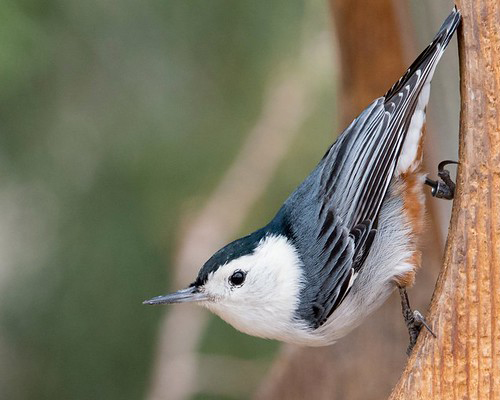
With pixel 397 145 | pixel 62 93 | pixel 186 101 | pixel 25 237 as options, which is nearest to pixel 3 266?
pixel 25 237

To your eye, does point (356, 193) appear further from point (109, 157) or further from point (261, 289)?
point (109, 157)

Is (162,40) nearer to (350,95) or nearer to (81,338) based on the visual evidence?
(350,95)

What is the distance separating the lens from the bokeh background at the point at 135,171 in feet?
9.08

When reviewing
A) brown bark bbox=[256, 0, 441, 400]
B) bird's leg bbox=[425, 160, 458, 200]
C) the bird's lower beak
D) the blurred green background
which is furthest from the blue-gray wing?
the blurred green background

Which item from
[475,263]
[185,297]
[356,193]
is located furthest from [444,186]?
[185,297]

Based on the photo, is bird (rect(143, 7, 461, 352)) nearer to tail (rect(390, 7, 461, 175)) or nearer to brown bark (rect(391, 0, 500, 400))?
tail (rect(390, 7, 461, 175))

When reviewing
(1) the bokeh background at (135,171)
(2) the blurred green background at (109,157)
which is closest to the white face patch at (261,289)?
(1) the bokeh background at (135,171)

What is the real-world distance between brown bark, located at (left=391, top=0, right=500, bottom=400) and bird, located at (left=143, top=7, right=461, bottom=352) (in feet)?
0.95

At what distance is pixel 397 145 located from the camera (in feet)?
6.66

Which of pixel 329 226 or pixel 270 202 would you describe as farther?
pixel 270 202

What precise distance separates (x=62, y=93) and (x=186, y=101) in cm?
42

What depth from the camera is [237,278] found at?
6.89 feet

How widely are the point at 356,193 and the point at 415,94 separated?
27cm

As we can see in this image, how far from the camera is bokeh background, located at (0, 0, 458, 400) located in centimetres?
277
